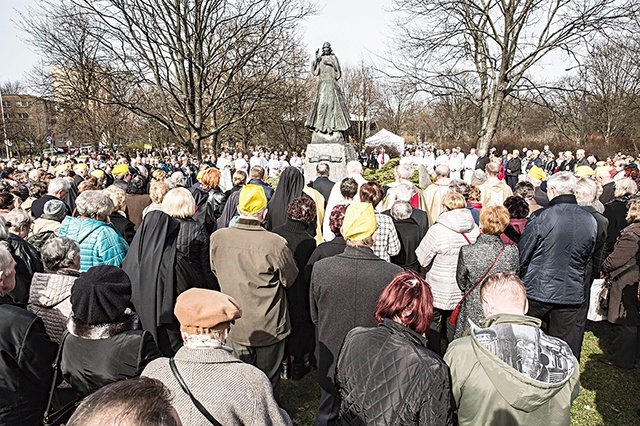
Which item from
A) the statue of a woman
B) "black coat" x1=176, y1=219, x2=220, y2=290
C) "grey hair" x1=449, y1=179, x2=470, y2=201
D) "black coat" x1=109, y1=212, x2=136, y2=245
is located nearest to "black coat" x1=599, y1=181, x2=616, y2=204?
"grey hair" x1=449, y1=179, x2=470, y2=201

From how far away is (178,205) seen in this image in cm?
420

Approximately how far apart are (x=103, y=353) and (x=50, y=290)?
0.94 metres

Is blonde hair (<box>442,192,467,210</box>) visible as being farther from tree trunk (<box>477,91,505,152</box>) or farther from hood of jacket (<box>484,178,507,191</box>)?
→ tree trunk (<box>477,91,505,152</box>)

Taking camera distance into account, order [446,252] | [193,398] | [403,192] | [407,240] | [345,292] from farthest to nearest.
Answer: [403,192] < [407,240] < [446,252] < [345,292] < [193,398]

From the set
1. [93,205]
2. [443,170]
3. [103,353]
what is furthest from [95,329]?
[443,170]

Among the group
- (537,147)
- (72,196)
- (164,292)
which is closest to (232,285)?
(164,292)

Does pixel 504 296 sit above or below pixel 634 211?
below

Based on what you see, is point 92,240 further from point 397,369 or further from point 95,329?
point 397,369

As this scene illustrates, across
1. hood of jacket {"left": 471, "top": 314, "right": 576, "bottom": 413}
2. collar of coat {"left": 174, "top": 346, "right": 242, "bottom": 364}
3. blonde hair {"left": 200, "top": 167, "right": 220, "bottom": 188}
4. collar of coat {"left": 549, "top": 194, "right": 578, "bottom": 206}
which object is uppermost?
blonde hair {"left": 200, "top": 167, "right": 220, "bottom": 188}

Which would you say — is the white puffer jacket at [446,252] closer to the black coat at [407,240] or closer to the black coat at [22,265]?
the black coat at [407,240]

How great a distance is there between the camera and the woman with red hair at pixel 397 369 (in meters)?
2.08

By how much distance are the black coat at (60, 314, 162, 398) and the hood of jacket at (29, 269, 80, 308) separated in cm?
62

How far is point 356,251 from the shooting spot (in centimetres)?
316

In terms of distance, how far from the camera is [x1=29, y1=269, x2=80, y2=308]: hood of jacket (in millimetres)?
2959
